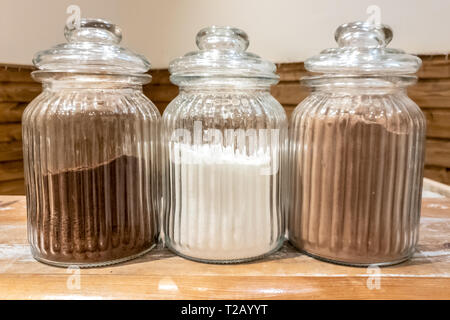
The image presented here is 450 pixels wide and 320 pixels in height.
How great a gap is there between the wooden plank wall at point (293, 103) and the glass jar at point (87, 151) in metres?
1.17

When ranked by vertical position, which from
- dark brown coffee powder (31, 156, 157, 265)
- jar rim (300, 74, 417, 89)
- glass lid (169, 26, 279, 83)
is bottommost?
dark brown coffee powder (31, 156, 157, 265)

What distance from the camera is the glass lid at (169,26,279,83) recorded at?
20.3 inches

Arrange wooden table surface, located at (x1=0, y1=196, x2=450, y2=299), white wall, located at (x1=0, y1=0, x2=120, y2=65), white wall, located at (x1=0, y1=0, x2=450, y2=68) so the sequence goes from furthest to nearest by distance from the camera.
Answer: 1. white wall, located at (x1=0, y1=0, x2=120, y2=65)
2. white wall, located at (x1=0, y1=0, x2=450, y2=68)
3. wooden table surface, located at (x1=0, y1=196, x2=450, y2=299)

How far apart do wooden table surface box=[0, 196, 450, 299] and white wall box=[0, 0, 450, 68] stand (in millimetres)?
1108

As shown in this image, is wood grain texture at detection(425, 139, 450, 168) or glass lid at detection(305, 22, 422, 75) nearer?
glass lid at detection(305, 22, 422, 75)

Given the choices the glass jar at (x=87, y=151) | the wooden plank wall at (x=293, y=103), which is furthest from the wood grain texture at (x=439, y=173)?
the glass jar at (x=87, y=151)

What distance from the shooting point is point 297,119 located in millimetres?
564

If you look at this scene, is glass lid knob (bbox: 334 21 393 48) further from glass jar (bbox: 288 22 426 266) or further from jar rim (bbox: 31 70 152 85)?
jar rim (bbox: 31 70 152 85)

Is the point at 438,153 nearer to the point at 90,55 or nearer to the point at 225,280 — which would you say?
the point at 225,280

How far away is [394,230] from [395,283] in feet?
0.24

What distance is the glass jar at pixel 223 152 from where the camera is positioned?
1.70 feet

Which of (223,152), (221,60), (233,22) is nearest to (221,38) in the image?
(221,60)

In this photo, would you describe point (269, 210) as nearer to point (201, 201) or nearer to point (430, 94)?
point (201, 201)

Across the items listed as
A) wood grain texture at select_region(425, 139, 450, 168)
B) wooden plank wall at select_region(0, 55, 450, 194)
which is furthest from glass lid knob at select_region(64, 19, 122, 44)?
wood grain texture at select_region(425, 139, 450, 168)
